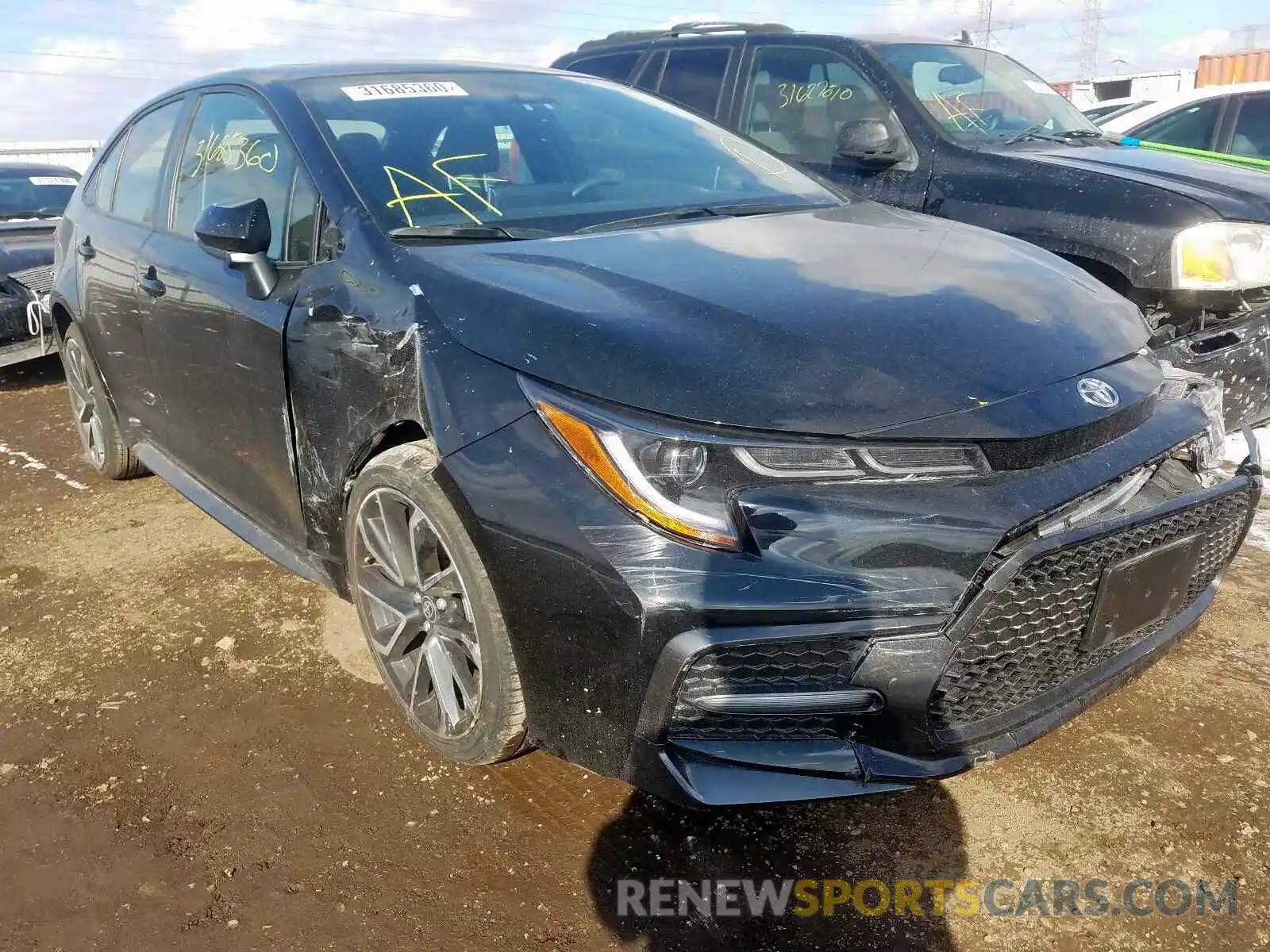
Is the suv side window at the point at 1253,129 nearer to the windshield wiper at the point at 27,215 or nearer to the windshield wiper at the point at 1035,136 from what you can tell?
the windshield wiper at the point at 1035,136

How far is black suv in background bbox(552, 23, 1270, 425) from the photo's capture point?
3.83m

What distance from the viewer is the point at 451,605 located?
2273 millimetres

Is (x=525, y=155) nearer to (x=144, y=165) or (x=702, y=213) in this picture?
(x=702, y=213)

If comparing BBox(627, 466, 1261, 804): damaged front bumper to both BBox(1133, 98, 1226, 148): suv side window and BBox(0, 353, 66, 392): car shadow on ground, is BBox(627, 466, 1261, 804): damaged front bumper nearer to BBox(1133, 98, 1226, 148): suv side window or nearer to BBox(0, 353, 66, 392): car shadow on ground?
BBox(0, 353, 66, 392): car shadow on ground

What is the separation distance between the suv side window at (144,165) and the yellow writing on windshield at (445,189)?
139 centimetres

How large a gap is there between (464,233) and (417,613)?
A: 0.93 m

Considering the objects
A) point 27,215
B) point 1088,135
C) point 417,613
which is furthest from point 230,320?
point 27,215

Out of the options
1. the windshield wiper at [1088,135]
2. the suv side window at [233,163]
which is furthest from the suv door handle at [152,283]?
the windshield wiper at [1088,135]

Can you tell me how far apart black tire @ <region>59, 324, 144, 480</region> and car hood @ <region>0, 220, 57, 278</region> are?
2.08 metres

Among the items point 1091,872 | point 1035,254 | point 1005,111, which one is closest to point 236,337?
point 1035,254

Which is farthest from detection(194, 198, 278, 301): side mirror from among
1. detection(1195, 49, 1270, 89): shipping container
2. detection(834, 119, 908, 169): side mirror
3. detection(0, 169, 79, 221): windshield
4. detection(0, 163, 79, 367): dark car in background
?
Result: detection(1195, 49, 1270, 89): shipping container

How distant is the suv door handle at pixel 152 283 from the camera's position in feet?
10.7

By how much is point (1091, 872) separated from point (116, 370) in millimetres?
3605

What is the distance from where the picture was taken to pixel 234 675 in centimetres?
294
